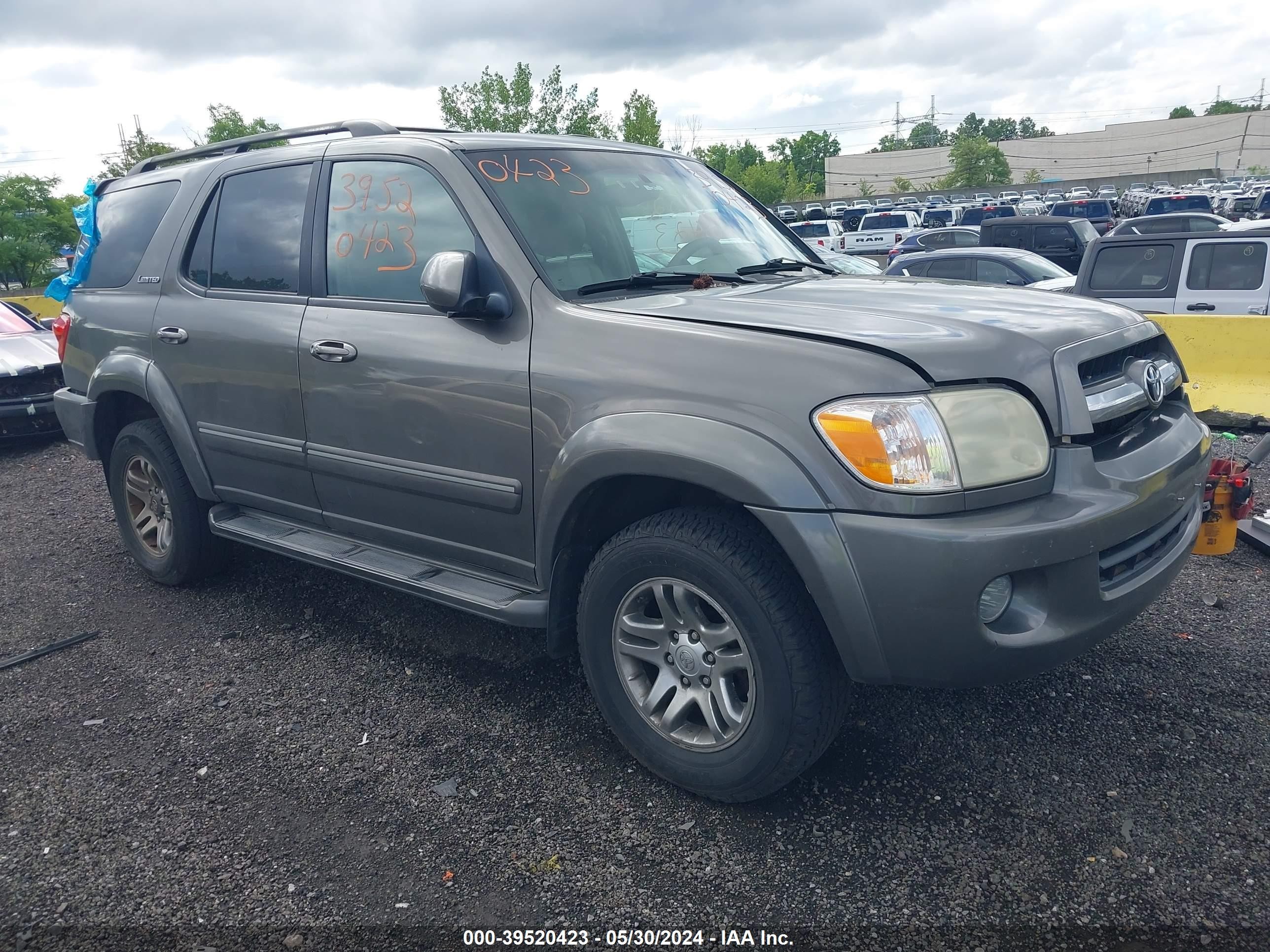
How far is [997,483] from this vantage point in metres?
2.35

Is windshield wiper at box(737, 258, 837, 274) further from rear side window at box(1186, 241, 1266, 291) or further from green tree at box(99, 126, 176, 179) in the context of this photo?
green tree at box(99, 126, 176, 179)

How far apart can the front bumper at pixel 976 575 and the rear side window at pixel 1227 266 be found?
831 centimetres

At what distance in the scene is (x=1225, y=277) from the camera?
9.41 m

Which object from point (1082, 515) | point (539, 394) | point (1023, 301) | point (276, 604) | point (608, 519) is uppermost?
point (1023, 301)

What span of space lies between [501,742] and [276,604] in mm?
1861

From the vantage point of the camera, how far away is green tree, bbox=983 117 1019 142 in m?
140

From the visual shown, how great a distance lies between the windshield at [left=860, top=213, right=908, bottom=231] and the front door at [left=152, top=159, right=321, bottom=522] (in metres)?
30.3

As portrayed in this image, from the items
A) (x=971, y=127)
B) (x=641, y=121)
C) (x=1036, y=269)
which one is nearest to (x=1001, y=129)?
(x=971, y=127)

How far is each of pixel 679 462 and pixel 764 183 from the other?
7702 centimetres

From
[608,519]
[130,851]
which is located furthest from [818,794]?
[130,851]

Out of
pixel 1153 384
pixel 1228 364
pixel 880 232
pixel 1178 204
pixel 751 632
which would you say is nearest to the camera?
pixel 751 632

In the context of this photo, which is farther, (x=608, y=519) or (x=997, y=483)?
(x=608, y=519)

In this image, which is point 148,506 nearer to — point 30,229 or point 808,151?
point 30,229

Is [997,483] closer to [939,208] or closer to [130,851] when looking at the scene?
[130,851]
